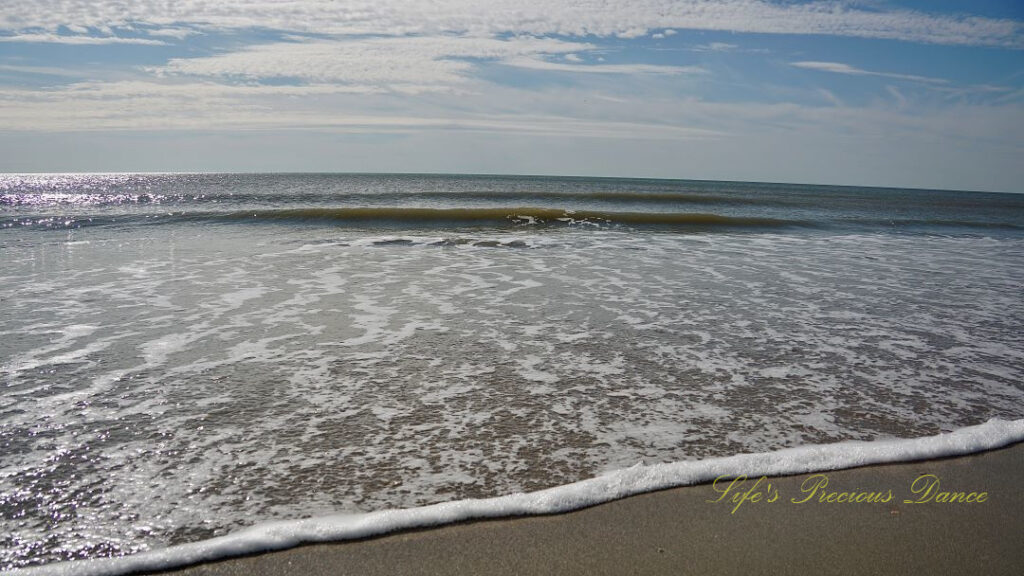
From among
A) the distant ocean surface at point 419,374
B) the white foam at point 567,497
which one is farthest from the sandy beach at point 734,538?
the distant ocean surface at point 419,374

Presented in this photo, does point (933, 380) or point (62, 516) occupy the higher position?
point (933, 380)

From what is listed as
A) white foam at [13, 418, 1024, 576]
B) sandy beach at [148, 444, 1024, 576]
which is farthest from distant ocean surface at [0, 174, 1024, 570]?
sandy beach at [148, 444, 1024, 576]

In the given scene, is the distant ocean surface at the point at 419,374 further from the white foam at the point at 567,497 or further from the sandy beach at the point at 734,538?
the sandy beach at the point at 734,538

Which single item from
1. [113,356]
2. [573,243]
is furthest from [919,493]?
[573,243]

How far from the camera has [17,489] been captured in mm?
2801

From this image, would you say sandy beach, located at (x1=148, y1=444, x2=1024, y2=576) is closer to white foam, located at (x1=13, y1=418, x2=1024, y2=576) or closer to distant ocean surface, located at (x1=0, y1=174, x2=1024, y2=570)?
white foam, located at (x1=13, y1=418, x2=1024, y2=576)

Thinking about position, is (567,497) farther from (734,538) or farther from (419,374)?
(419,374)

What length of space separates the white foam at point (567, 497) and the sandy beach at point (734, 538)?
0.05 metres

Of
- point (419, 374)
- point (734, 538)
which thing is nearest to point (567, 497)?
point (734, 538)

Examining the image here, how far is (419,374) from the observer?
444cm

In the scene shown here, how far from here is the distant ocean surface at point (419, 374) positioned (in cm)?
292

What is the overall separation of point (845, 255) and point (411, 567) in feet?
40.7

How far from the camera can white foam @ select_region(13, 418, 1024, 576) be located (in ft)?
7.79

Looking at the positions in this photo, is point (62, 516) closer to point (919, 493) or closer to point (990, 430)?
point (919, 493)
